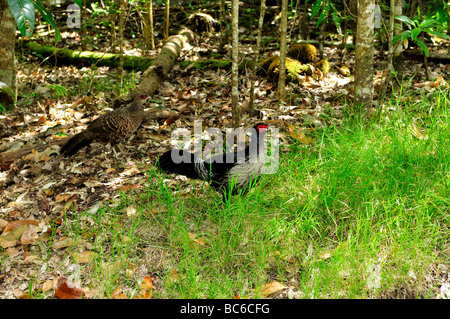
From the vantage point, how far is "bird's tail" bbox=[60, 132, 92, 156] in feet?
14.8

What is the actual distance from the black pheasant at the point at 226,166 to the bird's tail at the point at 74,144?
1.34m

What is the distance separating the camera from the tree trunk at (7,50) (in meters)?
5.29

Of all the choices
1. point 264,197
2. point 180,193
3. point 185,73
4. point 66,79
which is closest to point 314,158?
point 264,197

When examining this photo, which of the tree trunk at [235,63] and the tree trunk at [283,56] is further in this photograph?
the tree trunk at [283,56]

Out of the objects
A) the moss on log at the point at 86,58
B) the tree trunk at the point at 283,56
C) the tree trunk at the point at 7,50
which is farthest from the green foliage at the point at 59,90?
the tree trunk at the point at 283,56

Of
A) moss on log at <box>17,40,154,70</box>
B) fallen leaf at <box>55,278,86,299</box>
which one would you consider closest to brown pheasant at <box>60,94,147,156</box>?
fallen leaf at <box>55,278,86,299</box>

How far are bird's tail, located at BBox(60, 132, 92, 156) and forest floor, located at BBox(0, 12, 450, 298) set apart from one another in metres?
0.10

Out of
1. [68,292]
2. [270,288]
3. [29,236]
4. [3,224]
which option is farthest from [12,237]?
[270,288]

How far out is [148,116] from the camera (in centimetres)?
509

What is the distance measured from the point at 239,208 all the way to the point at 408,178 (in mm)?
1333

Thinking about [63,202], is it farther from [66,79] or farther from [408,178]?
[66,79]

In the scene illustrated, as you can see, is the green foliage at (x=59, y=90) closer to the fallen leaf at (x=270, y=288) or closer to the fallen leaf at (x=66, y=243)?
the fallen leaf at (x=66, y=243)

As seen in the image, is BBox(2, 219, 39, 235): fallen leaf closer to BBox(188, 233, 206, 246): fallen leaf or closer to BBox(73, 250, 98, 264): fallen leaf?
BBox(73, 250, 98, 264): fallen leaf

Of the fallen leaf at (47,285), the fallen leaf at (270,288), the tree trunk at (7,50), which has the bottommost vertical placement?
the fallen leaf at (47,285)
